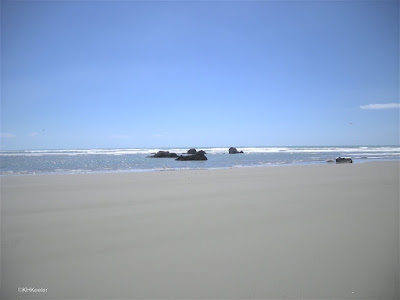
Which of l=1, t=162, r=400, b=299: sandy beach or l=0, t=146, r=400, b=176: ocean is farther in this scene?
l=0, t=146, r=400, b=176: ocean

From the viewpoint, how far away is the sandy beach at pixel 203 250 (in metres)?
2.96

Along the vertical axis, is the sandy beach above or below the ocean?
below

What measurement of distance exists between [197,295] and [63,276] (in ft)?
5.93

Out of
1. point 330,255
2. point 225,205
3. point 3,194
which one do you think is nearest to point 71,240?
point 225,205

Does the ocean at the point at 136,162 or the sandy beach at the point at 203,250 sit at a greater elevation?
the ocean at the point at 136,162

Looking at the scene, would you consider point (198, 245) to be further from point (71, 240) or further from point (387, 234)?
point (387, 234)

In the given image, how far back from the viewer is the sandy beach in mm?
2955

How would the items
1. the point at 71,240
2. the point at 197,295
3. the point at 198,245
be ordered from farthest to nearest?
the point at 71,240 < the point at 198,245 < the point at 197,295

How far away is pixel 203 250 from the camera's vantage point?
3.92 m

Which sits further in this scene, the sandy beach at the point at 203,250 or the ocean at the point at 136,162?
the ocean at the point at 136,162

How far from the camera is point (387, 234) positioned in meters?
4.45

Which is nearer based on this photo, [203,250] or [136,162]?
[203,250]

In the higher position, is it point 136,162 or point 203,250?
point 136,162

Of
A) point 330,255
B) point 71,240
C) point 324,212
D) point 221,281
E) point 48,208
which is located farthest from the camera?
point 48,208
